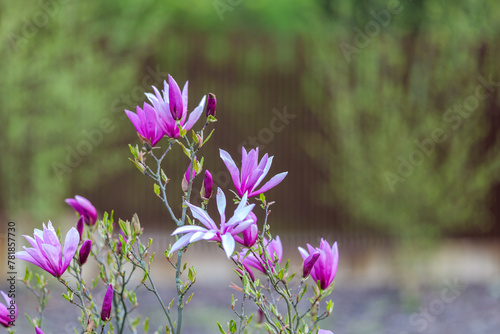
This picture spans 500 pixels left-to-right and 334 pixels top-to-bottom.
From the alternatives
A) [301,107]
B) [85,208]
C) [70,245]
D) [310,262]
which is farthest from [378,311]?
[70,245]

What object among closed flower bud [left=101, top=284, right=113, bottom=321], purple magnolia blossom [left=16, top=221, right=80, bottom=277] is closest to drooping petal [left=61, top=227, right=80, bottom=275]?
purple magnolia blossom [left=16, top=221, right=80, bottom=277]

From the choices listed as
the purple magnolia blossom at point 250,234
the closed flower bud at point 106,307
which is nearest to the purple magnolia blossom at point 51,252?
the closed flower bud at point 106,307

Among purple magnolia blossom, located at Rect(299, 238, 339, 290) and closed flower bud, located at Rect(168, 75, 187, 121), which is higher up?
closed flower bud, located at Rect(168, 75, 187, 121)

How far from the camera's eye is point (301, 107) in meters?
6.90

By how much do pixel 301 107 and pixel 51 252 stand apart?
5.66 m

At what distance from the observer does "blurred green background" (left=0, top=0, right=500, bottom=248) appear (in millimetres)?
5777

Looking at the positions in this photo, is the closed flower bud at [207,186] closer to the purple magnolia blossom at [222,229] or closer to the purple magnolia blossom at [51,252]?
the purple magnolia blossom at [222,229]

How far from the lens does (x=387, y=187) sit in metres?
5.86

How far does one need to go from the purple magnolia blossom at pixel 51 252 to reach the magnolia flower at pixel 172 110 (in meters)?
0.30

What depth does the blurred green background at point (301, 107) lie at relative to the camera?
578 centimetres

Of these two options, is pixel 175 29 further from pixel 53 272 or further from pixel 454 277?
pixel 53 272

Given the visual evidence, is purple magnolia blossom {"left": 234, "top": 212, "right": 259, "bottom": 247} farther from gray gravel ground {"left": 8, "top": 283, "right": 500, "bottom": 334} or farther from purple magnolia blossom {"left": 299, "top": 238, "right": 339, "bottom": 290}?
gray gravel ground {"left": 8, "top": 283, "right": 500, "bottom": 334}

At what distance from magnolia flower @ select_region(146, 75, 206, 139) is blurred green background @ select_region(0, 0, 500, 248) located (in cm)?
450

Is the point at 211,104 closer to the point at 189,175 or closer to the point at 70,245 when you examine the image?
the point at 189,175
